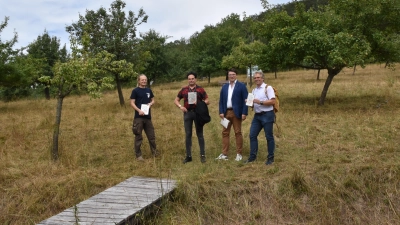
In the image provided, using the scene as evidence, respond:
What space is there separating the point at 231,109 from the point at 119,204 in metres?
2.99

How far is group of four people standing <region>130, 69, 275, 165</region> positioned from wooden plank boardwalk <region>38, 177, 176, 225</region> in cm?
150

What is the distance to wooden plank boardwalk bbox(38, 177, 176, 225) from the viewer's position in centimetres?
466

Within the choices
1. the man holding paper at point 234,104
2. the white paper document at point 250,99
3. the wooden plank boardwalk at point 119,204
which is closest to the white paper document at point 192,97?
the man holding paper at point 234,104

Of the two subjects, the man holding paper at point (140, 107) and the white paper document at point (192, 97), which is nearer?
the white paper document at point (192, 97)

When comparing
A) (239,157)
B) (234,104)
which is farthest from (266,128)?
(239,157)

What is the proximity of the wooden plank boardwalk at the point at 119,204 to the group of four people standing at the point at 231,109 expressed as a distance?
150 cm

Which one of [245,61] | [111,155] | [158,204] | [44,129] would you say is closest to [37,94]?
[245,61]

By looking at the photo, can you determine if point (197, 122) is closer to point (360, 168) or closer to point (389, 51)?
point (360, 168)

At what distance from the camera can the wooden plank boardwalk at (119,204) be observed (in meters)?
4.66

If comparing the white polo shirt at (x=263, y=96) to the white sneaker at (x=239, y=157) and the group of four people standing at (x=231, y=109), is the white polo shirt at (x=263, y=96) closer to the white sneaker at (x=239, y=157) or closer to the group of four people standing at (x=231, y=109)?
the group of four people standing at (x=231, y=109)

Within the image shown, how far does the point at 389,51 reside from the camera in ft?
42.7

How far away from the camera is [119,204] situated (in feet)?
17.0

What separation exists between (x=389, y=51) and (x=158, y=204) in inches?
450

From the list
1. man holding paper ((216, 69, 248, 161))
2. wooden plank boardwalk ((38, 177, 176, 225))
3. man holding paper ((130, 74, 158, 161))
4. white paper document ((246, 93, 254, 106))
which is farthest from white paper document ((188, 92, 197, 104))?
wooden plank boardwalk ((38, 177, 176, 225))
